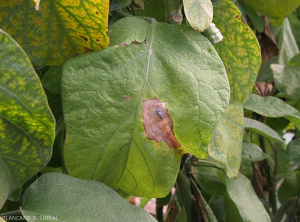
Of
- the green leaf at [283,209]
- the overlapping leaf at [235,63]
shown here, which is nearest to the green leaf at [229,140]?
the overlapping leaf at [235,63]

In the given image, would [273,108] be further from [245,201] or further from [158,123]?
[158,123]

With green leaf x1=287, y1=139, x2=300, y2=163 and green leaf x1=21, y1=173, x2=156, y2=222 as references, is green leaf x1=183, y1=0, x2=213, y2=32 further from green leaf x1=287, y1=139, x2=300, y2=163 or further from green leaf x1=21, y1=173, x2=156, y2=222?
green leaf x1=287, y1=139, x2=300, y2=163

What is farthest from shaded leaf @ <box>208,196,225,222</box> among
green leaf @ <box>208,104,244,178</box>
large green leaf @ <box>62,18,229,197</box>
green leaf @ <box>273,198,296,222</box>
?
large green leaf @ <box>62,18,229,197</box>

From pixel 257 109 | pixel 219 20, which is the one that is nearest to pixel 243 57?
pixel 219 20

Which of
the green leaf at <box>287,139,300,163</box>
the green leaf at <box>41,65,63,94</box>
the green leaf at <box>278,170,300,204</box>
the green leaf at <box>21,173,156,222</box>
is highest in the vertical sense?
the green leaf at <box>41,65,63,94</box>

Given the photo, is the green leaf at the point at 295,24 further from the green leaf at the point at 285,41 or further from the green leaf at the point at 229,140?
the green leaf at the point at 229,140

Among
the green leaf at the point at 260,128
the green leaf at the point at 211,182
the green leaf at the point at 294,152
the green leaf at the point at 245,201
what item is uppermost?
the green leaf at the point at 260,128
